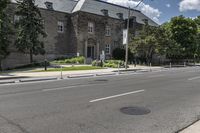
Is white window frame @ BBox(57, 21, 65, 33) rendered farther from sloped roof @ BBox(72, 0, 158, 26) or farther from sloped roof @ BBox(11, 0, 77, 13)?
sloped roof @ BBox(72, 0, 158, 26)

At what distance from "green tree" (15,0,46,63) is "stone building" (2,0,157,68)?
5.74 meters

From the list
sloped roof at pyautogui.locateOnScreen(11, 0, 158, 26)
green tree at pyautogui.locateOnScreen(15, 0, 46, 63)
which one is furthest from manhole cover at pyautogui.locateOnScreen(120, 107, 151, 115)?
sloped roof at pyautogui.locateOnScreen(11, 0, 158, 26)

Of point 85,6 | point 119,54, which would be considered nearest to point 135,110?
point 85,6

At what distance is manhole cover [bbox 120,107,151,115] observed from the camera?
26.6 ft

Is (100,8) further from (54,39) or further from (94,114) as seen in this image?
(94,114)

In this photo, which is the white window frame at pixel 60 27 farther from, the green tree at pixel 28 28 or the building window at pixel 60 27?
the green tree at pixel 28 28

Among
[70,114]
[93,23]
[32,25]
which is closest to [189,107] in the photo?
[70,114]

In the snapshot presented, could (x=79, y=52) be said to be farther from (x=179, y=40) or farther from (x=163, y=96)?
(x=163, y=96)

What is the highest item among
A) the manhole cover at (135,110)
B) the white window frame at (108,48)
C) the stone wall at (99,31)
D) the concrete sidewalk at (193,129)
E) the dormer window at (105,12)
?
Answer: the dormer window at (105,12)

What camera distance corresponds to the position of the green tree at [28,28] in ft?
114

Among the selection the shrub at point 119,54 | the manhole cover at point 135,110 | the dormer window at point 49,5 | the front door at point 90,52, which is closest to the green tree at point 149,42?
the shrub at point 119,54

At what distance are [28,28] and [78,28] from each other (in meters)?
11.8

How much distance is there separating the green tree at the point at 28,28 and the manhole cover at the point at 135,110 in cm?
2828

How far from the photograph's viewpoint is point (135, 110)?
848 cm
